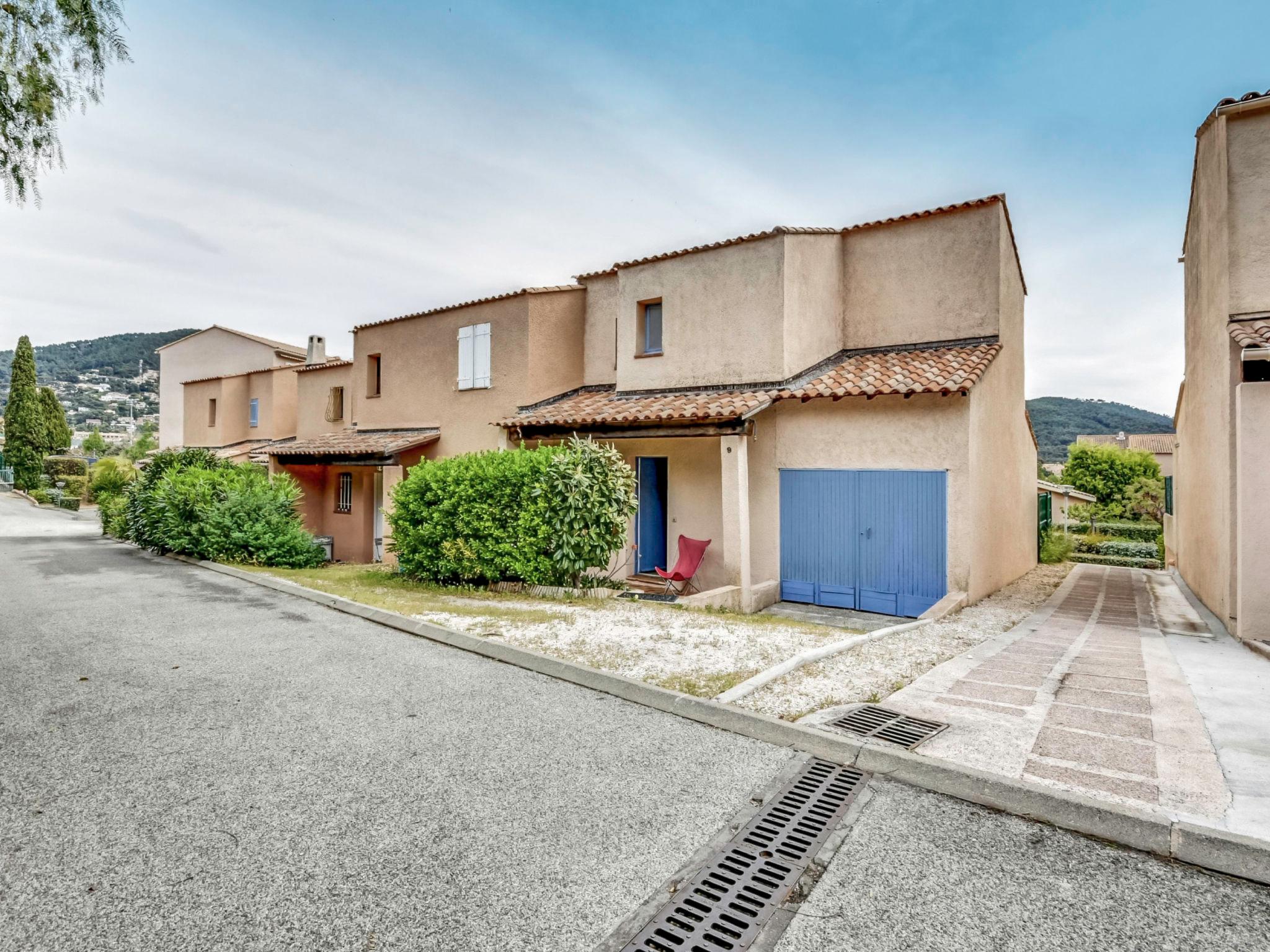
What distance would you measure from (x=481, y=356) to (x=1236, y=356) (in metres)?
13.6

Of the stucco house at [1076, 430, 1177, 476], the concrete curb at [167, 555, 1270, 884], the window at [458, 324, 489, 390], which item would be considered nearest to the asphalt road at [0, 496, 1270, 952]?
the concrete curb at [167, 555, 1270, 884]

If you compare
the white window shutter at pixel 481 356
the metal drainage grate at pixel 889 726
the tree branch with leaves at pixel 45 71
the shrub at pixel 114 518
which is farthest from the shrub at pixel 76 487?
the metal drainage grate at pixel 889 726

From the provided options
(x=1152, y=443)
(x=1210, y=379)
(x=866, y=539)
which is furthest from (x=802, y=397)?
(x=1152, y=443)

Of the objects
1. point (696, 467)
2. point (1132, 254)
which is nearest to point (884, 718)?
point (696, 467)

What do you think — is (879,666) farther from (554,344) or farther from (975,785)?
(554,344)

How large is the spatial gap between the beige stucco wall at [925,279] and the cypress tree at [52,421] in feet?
161

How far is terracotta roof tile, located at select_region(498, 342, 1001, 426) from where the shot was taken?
35.2 feet

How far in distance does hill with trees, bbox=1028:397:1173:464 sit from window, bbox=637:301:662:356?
78.8m

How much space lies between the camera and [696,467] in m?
12.9

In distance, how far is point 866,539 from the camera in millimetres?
→ 11234

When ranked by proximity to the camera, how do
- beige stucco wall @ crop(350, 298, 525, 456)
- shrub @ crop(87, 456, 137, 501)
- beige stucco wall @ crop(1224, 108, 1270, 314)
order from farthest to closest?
shrub @ crop(87, 456, 137, 501) < beige stucco wall @ crop(350, 298, 525, 456) < beige stucco wall @ crop(1224, 108, 1270, 314)

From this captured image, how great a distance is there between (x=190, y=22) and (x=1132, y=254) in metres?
18.3

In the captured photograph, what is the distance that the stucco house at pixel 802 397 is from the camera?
10.8m

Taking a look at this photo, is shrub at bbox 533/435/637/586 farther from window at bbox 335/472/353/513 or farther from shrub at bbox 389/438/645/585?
window at bbox 335/472/353/513
